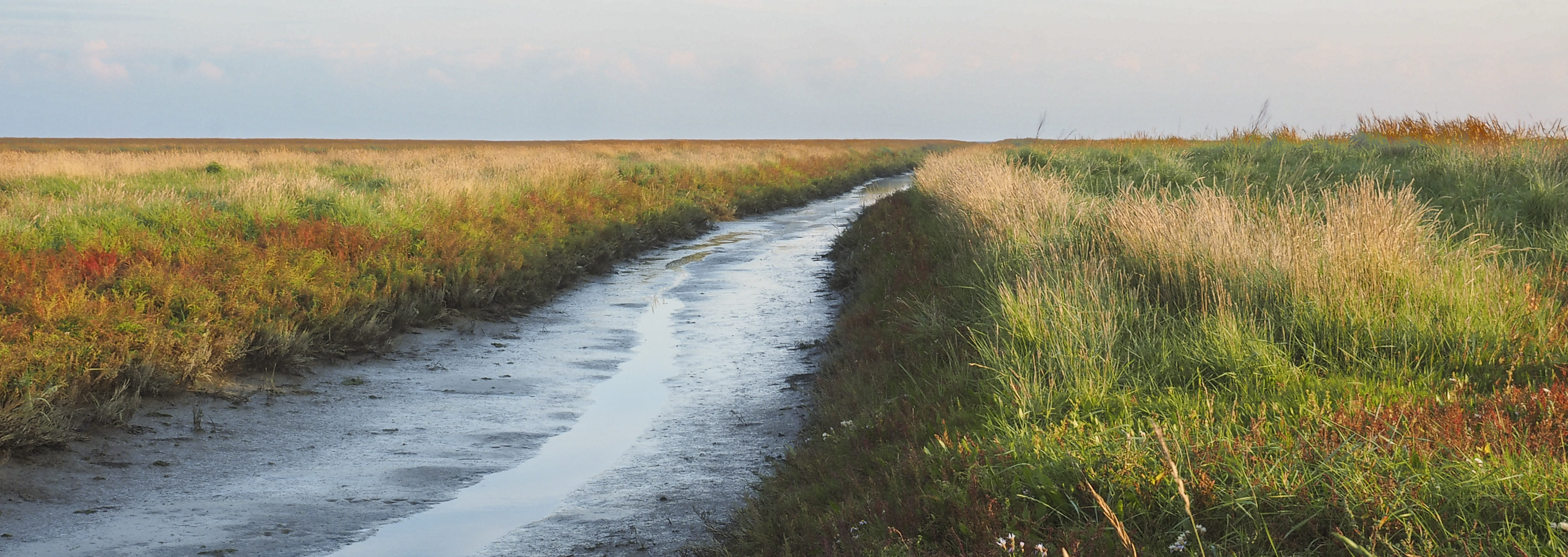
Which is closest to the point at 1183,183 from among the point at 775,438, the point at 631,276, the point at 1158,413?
the point at 631,276

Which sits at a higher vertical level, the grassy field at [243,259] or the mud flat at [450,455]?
the grassy field at [243,259]

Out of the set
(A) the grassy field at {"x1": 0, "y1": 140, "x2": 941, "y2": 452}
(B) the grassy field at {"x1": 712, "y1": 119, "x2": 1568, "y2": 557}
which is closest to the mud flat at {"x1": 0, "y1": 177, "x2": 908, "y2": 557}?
(A) the grassy field at {"x1": 0, "y1": 140, "x2": 941, "y2": 452}

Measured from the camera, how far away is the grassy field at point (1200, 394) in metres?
3.33

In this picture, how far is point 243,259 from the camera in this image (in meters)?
9.84

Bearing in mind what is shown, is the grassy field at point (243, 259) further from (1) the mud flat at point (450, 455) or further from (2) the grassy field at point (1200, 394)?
(2) the grassy field at point (1200, 394)

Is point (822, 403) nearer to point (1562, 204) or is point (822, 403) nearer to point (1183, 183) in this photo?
point (1562, 204)

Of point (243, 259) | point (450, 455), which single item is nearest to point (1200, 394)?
point (450, 455)

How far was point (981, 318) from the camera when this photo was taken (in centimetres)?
709

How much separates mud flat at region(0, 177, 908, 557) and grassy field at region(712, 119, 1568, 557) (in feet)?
2.35

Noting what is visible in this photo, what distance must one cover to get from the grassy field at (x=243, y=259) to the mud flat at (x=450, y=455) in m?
0.33

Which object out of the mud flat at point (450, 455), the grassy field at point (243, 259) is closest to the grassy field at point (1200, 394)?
the mud flat at point (450, 455)

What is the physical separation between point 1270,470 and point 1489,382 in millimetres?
2212

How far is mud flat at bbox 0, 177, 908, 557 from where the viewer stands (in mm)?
5039

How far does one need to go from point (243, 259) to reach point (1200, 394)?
9.04m
